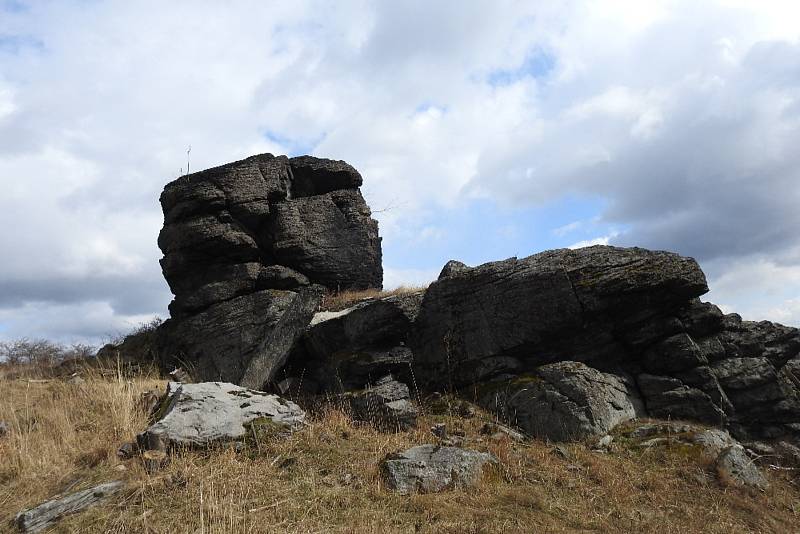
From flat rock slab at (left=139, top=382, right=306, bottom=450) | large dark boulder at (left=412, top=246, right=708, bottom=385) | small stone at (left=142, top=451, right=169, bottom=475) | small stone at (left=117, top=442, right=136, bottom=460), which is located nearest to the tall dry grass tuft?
small stone at (left=117, top=442, right=136, bottom=460)

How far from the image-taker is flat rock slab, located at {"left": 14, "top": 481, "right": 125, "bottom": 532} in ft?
27.8

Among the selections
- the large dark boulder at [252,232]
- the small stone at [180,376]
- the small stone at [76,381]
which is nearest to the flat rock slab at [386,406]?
the small stone at [180,376]

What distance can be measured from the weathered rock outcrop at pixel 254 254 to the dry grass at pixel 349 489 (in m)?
4.66

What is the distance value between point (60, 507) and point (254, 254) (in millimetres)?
11925

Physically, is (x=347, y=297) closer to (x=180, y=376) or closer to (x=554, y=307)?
(x=180, y=376)

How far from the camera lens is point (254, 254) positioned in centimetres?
1997

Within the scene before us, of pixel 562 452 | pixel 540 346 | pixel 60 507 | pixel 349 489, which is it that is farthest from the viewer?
pixel 540 346

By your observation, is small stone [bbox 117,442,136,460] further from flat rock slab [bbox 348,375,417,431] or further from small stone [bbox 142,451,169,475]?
flat rock slab [bbox 348,375,417,431]

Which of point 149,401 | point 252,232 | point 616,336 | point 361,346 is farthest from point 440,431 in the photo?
point 252,232

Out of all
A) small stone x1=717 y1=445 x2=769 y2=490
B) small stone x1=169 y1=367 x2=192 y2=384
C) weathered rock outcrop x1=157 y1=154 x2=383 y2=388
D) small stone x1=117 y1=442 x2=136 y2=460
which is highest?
weathered rock outcrop x1=157 y1=154 x2=383 y2=388

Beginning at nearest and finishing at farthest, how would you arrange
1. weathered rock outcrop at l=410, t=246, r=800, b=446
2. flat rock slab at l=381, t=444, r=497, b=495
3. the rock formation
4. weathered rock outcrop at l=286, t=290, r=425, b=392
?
flat rock slab at l=381, t=444, r=497, b=495 < the rock formation < weathered rock outcrop at l=410, t=246, r=800, b=446 < weathered rock outcrop at l=286, t=290, r=425, b=392

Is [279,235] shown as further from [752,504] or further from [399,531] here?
[752,504]

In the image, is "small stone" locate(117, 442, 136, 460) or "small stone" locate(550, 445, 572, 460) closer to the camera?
"small stone" locate(117, 442, 136, 460)

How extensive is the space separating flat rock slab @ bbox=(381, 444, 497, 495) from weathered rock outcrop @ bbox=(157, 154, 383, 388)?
705 cm
